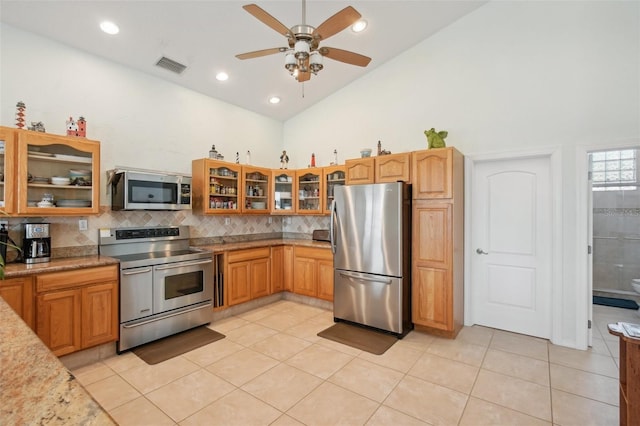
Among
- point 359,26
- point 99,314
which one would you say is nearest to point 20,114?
point 99,314

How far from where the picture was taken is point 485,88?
365cm

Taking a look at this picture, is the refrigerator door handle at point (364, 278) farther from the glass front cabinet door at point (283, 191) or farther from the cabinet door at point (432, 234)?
the glass front cabinet door at point (283, 191)

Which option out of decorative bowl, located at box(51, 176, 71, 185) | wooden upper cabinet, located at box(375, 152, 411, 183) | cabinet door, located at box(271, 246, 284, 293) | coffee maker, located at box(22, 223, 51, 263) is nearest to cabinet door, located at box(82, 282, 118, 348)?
coffee maker, located at box(22, 223, 51, 263)

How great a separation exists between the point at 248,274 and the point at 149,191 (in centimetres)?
168

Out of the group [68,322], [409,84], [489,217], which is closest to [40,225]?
[68,322]

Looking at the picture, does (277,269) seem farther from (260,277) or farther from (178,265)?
(178,265)

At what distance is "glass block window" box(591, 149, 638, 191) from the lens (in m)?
4.89

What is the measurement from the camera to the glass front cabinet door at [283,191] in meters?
5.07

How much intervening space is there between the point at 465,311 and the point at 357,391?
2.09 m

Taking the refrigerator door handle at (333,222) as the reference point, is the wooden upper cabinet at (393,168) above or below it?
above

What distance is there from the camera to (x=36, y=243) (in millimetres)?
2869

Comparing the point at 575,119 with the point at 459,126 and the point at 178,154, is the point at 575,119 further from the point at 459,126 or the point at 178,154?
the point at 178,154

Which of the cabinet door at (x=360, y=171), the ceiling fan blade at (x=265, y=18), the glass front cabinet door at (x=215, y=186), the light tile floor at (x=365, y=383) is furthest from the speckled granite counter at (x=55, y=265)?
the cabinet door at (x=360, y=171)

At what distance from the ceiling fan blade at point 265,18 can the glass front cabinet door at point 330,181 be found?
2.56 m
